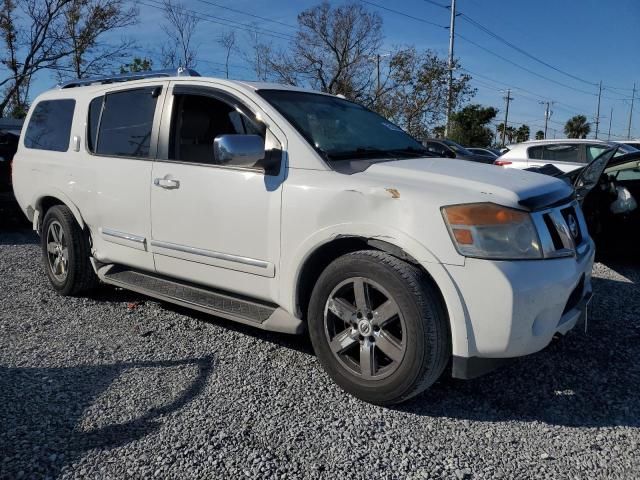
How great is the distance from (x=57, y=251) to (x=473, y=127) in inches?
1684

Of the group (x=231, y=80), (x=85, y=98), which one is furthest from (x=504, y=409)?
(x=85, y=98)

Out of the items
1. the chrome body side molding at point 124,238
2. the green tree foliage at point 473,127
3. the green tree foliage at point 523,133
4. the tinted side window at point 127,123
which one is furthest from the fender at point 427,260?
the green tree foliage at point 523,133

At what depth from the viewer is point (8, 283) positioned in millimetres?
5359

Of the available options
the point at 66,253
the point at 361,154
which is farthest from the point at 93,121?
the point at 361,154

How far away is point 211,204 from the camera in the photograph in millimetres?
3520

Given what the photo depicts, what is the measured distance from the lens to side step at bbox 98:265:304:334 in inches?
130

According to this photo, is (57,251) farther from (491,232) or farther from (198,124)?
(491,232)

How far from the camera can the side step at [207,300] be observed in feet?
10.8

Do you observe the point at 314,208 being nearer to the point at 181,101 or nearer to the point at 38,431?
the point at 181,101

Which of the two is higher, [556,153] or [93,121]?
[93,121]

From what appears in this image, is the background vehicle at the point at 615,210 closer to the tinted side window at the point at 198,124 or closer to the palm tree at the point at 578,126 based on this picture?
the tinted side window at the point at 198,124

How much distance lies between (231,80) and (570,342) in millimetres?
2998

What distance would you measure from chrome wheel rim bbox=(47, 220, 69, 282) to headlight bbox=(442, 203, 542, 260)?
349 cm

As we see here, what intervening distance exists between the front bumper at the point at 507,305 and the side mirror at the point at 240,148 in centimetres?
134
